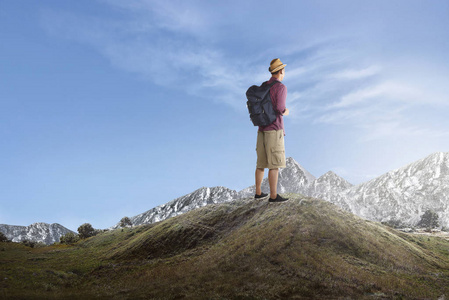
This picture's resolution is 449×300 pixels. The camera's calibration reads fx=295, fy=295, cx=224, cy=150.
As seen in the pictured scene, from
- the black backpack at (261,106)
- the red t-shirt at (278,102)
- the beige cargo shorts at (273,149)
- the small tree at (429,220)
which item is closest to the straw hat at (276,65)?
the red t-shirt at (278,102)

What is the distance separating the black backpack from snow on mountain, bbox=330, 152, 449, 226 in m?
118

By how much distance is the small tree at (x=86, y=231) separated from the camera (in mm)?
112938

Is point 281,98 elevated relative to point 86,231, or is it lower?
lower

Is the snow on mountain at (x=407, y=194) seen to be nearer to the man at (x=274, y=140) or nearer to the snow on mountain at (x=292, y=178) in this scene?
the snow on mountain at (x=292, y=178)

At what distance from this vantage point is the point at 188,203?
177 meters

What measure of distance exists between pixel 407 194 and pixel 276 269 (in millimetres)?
143547

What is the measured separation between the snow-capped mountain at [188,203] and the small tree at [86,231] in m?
57.4

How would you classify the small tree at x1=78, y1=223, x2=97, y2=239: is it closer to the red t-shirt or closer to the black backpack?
the black backpack

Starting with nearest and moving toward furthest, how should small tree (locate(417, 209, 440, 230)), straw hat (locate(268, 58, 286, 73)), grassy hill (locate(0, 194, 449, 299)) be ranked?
straw hat (locate(268, 58, 286, 73)) → grassy hill (locate(0, 194, 449, 299)) → small tree (locate(417, 209, 440, 230))

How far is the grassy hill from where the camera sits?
19375 millimetres

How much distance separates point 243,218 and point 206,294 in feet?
68.0

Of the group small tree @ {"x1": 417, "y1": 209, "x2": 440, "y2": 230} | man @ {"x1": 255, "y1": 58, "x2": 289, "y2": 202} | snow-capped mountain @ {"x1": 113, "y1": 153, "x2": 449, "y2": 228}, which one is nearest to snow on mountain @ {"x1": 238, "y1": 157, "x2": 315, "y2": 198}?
man @ {"x1": 255, "y1": 58, "x2": 289, "y2": 202}

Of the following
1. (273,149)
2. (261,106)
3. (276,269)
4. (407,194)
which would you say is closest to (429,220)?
(407,194)

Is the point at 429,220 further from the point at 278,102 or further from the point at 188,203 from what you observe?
the point at 278,102
